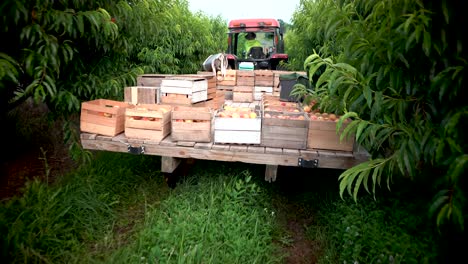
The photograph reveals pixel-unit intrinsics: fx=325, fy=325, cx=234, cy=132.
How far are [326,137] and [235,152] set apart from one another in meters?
0.94

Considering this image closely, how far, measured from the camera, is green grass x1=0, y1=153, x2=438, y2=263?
2773mm

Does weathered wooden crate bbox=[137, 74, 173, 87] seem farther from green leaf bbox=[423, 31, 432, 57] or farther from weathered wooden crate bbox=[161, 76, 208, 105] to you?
green leaf bbox=[423, 31, 432, 57]

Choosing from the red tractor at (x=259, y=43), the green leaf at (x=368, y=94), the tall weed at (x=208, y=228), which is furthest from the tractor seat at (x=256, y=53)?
the green leaf at (x=368, y=94)

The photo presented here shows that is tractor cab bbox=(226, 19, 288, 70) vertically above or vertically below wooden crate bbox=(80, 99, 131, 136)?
above

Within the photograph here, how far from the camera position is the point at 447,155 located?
1.54 m

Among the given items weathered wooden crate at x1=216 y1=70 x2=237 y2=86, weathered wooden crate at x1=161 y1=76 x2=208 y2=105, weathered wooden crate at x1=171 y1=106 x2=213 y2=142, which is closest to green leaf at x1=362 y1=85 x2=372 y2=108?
weathered wooden crate at x1=171 y1=106 x2=213 y2=142

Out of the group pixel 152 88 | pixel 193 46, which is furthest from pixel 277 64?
pixel 152 88

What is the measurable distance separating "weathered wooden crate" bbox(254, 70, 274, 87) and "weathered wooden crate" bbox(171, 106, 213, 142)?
3685mm

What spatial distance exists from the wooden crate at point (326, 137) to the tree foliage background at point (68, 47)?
2.14m

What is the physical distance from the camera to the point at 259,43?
36.3 ft

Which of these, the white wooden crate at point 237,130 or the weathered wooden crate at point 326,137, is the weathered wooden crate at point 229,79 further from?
the weathered wooden crate at point 326,137

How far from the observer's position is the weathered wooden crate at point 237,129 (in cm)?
340

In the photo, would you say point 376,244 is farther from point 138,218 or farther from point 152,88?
point 152,88

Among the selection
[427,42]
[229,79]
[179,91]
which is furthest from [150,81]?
[427,42]
